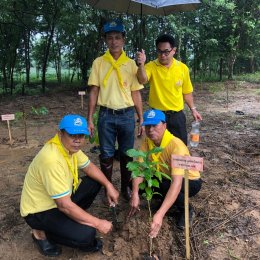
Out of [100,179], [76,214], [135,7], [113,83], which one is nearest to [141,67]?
[113,83]

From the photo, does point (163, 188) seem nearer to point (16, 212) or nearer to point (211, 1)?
point (16, 212)

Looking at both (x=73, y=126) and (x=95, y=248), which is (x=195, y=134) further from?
(x=73, y=126)

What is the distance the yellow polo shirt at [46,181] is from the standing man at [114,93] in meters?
0.64

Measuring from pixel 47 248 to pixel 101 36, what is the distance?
30.2ft

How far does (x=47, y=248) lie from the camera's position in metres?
2.75

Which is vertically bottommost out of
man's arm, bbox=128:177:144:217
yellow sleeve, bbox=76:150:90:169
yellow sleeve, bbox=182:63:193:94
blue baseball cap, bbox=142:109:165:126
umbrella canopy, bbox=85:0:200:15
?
man's arm, bbox=128:177:144:217

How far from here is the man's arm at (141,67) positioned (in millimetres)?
3113

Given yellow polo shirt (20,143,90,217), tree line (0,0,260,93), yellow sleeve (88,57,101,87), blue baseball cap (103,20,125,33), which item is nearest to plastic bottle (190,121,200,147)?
yellow sleeve (88,57,101,87)

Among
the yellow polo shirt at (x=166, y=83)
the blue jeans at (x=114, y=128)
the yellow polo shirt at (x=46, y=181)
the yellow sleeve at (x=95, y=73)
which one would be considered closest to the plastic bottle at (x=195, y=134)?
the yellow polo shirt at (x=166, y=83)

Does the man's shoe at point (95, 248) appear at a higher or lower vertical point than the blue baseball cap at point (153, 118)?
lower

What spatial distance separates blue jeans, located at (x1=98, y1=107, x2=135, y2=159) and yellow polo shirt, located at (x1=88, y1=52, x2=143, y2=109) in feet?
0.27

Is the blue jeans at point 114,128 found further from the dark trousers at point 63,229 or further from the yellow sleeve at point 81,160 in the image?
the dark trousers at point 63,229

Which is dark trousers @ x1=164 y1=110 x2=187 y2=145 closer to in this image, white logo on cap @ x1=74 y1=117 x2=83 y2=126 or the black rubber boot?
the black rubber boot

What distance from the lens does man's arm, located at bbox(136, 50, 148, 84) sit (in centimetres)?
311
